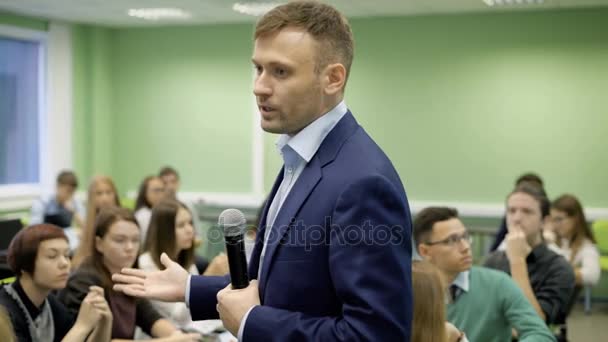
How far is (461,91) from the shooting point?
303 inches

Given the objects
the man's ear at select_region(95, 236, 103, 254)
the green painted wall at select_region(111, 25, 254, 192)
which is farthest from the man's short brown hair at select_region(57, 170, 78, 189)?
the man's ear at select_region(95, 236, 103, 254)

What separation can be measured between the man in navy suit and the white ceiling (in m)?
5.61

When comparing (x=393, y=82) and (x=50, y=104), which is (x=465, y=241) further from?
(x=50, y=104)

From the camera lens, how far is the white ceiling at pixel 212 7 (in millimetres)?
6965

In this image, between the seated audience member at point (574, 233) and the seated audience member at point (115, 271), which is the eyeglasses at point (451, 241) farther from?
the seated audience member at point (574, 233)

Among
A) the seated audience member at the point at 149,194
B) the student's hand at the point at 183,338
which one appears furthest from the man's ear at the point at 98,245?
the seated audience member at the point at 149,194

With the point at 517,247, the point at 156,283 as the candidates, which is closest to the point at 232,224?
the point at 156,283

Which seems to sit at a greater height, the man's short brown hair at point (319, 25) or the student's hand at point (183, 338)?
the man's short brown hair at point (319, 25)

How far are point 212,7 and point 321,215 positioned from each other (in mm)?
6378

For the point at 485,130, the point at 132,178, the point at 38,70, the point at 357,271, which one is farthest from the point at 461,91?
the point at 357,271

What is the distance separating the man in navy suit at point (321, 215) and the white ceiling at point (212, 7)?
5611mm

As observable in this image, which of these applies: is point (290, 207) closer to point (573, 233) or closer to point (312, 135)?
point (312, 135)

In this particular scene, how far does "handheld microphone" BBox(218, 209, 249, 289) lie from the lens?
140 cm

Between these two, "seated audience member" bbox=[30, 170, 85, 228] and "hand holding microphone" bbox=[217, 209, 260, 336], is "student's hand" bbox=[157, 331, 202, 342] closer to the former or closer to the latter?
"hand holding microphone" bbox=[217, 209, 260, 336]
